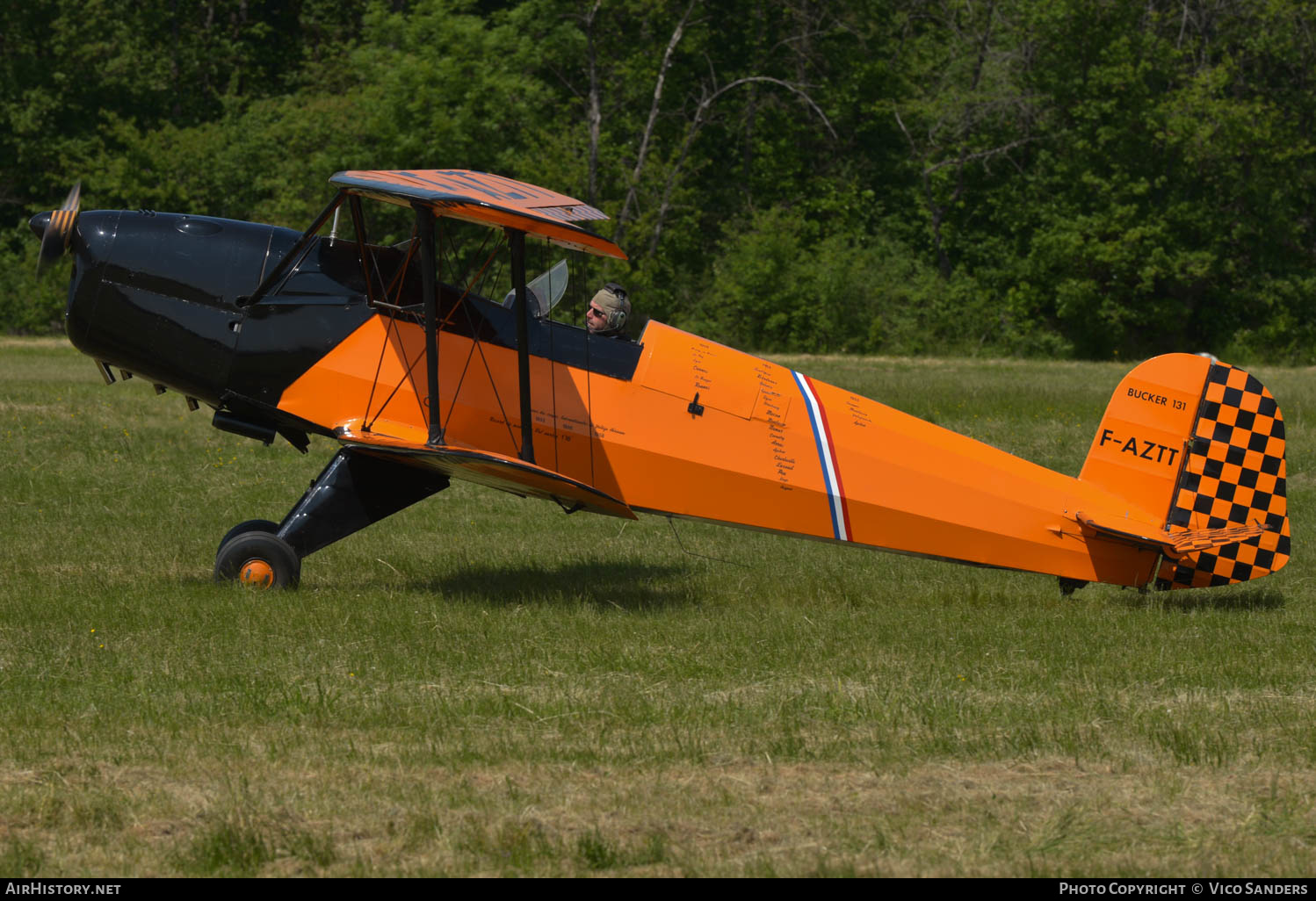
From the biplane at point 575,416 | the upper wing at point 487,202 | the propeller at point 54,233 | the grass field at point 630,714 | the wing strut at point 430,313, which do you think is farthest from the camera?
the biplane at point 575,416

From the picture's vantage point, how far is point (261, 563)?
9.00 m

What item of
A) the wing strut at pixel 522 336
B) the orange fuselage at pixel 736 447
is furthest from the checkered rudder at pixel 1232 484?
the wing strut at pixel 522 336

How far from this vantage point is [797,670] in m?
7.62

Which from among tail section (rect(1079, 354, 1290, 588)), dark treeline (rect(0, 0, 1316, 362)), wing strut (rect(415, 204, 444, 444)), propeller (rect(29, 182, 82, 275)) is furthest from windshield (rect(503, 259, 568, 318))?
dark treeline (rect(0, 0, 1316, 362))

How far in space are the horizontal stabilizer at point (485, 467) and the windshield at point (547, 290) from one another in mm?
1152

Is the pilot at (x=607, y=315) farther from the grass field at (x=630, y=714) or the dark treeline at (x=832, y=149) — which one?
the dark treeline at (x=832, y=149)

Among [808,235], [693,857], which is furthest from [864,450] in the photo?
[808,235]

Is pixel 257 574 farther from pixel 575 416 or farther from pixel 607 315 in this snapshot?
pixel 607 315

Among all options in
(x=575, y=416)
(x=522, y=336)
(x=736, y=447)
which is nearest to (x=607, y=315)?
(x=575, y=416)

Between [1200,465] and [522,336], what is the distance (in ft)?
15.9

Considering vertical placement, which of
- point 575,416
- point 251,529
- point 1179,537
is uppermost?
point 575,416

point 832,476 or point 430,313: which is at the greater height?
point 430,313

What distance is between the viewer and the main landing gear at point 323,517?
8992 mm

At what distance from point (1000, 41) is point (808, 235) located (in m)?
7.46
